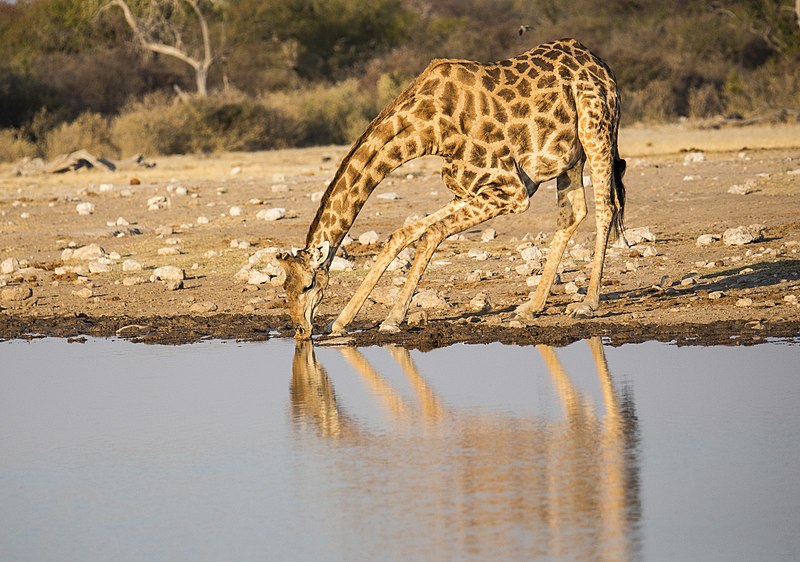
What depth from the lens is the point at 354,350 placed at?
8.28 meters

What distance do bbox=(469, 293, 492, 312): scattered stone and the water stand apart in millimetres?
1306

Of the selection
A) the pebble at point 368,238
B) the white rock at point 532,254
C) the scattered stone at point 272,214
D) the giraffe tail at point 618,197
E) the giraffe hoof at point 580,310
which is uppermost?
the giraffe tail at point 618,197

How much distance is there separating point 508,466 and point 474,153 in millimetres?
3818

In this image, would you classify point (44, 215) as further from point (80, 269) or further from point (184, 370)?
point (184, 370)

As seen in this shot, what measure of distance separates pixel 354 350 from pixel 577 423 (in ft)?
7.88

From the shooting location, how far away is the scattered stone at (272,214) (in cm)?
1452

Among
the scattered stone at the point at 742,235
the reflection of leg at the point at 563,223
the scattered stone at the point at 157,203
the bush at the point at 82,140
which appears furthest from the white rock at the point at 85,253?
the bush at the point at 82,140

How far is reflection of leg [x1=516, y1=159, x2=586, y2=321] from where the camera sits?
913cm

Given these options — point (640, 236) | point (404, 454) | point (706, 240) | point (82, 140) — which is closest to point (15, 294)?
point (640, 236)

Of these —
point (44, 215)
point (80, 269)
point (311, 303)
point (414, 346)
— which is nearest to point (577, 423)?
point (414, 346)

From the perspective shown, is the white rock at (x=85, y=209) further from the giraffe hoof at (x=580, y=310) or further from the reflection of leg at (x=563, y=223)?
the giraffe hoof at (x=580, y=310)

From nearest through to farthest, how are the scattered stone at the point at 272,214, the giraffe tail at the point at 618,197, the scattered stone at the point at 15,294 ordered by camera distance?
the giraffe tail at the point at 618,197 < the scattered stone at the point at 15,294 < the scattered stone at the point at 272,214

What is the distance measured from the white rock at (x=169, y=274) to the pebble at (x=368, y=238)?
6.61ft

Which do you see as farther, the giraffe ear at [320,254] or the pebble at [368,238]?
the pebble at [368,238]
